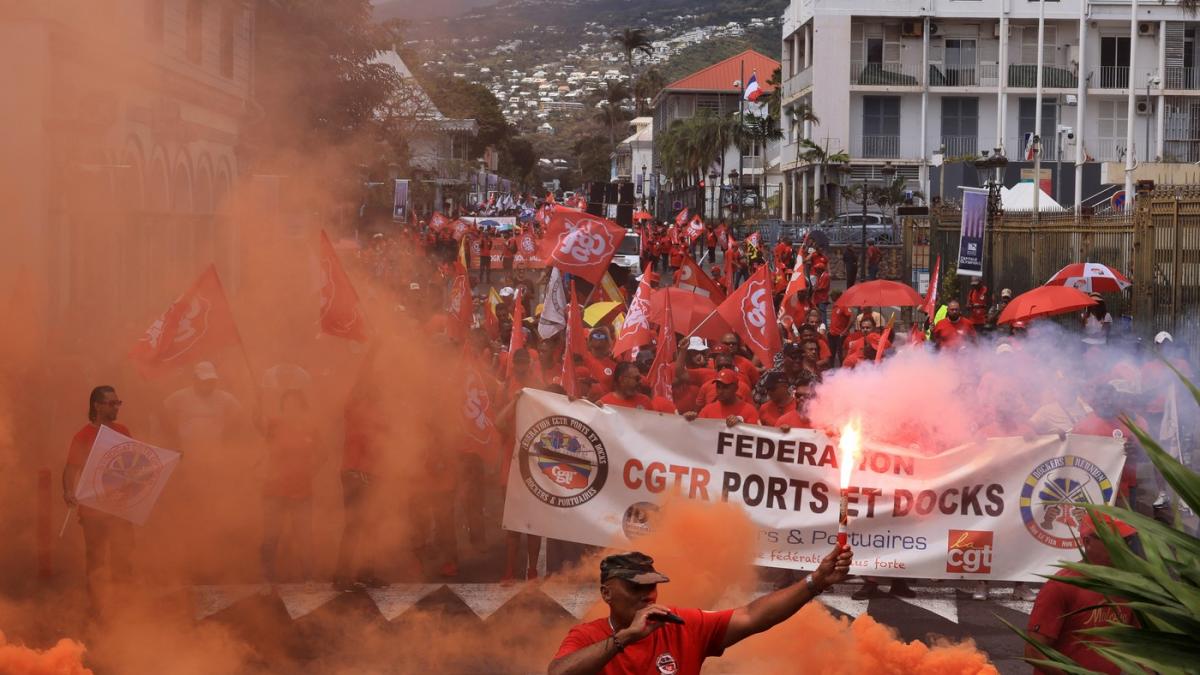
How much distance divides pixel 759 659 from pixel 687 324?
7623 millimetres

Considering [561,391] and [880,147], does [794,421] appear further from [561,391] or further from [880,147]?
[880,147]

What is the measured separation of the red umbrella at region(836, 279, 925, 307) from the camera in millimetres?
17375

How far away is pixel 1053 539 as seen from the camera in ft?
31.1

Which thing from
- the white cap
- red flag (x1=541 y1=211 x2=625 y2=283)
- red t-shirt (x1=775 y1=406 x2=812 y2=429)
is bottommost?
red t-shirt (x1=775 y1=406 x2=812 y2=429)

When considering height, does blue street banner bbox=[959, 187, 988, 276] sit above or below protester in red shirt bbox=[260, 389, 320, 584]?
above

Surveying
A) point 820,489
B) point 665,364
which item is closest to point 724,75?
point 665,364

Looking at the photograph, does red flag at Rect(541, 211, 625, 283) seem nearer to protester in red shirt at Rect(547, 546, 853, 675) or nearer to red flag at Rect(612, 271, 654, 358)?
red flag at Rect(612, 271, 654, 358)

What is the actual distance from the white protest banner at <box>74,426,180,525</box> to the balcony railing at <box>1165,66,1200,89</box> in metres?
45.7

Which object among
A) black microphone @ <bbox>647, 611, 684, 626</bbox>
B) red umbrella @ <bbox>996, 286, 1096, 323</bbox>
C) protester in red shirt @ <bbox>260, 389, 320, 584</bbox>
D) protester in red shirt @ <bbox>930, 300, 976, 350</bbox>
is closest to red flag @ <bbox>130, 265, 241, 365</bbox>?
protester in red shirt @ <bbox>260, 389, 320, 584</bbox>

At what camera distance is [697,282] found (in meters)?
17.8

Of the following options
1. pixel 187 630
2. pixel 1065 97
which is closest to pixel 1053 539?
pixel 187 630

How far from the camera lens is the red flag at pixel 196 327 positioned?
10.6m

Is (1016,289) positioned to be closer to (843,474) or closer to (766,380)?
(766,380)

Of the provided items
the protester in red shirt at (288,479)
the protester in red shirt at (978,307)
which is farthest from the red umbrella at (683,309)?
the protester in red shirt at (288,479)
